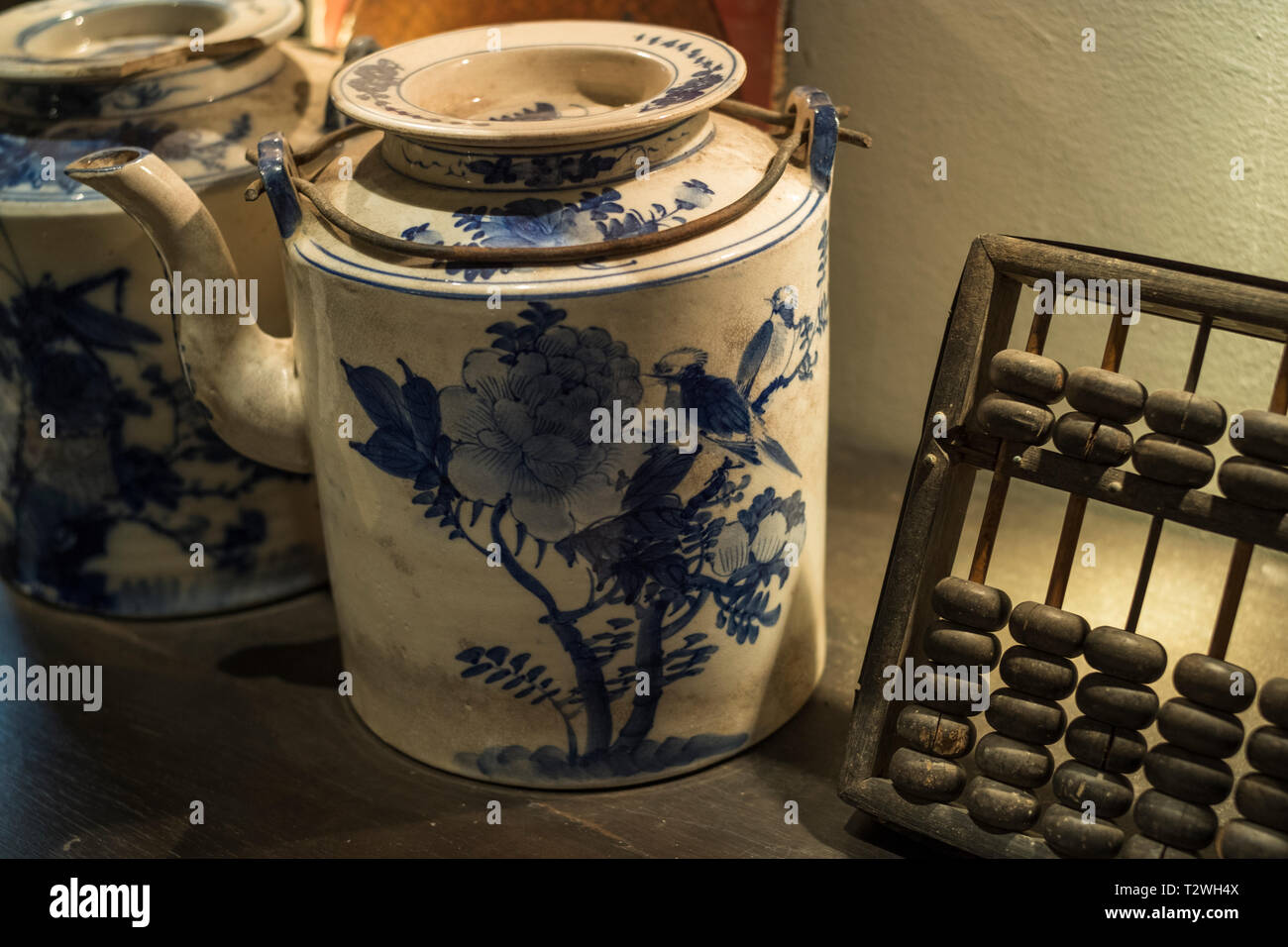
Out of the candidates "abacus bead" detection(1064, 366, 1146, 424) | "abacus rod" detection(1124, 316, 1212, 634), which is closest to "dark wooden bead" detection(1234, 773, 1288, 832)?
"abacus rod" detection(1124, 316, 1212, 634)

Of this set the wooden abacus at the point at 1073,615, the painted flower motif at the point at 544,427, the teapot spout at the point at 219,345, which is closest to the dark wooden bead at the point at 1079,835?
the wooden abacus at the point at 1073,615

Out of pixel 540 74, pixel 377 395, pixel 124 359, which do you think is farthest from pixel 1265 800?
pixel 124 359

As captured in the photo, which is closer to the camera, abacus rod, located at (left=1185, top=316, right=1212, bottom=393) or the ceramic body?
abacus rod, located at (left=1185, top=316, right=1212, bottom=393)

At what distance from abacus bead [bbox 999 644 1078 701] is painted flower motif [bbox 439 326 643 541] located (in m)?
0.28

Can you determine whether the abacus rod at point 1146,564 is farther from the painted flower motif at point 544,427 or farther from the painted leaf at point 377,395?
the painted leaf at point 377,395

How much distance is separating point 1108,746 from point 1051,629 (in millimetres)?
81

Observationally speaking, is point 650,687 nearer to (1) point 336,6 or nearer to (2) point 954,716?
(2) point 954,716

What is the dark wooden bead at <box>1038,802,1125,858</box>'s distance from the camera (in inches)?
32.1

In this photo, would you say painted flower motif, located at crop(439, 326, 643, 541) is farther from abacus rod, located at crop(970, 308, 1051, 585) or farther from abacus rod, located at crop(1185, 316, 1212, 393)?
abacus rod, located at crop(1185, 316, 1212, 393)

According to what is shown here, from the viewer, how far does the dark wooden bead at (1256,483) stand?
0.75 meters

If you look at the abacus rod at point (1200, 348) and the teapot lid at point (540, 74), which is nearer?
the abacus rod at point (1200, 348)

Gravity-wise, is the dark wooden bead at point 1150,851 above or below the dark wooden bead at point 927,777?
above

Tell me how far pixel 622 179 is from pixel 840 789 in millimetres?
450

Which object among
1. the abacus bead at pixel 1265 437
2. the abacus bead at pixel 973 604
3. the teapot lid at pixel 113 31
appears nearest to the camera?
the abacus bead at pixel 1265 437
